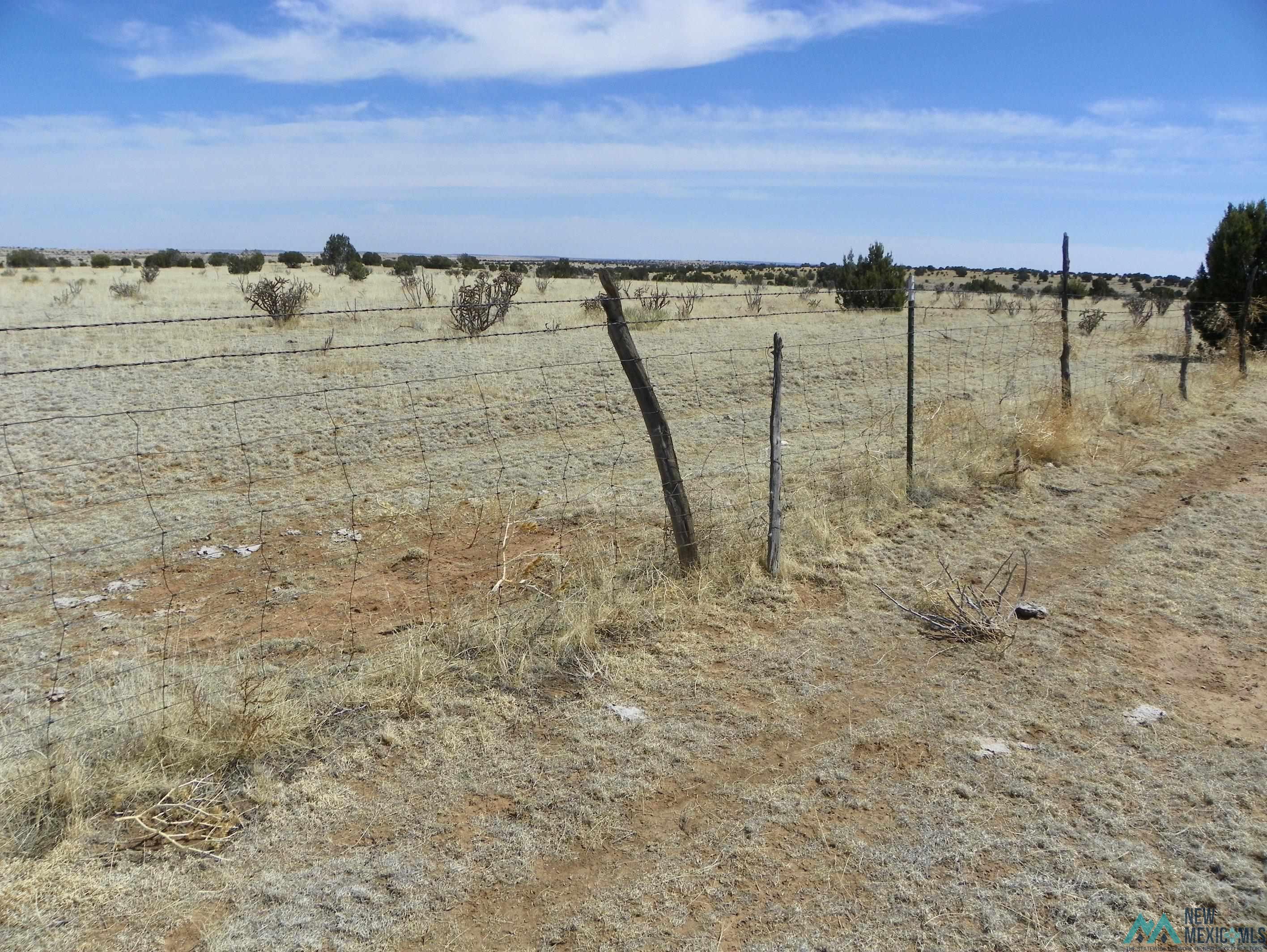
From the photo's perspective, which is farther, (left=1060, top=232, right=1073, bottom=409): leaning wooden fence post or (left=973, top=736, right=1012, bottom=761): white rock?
(left=1060, top=232, right=1073, bottom=409): leaning wooden fence post

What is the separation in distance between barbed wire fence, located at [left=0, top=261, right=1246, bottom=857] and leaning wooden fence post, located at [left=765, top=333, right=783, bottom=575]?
0.22 m

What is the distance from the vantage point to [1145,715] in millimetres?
4242

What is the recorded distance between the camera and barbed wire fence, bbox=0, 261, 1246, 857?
4527mm

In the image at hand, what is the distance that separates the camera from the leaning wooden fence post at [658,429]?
17.3 feet

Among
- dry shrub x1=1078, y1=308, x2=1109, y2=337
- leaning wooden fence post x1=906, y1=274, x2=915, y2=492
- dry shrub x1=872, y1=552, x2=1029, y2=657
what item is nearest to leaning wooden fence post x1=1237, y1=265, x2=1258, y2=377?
dry shrub x1=1078, y1=308, x2=1109, y2=337

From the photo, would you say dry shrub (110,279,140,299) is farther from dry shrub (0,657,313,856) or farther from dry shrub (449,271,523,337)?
dry shrub (0,657,313,856)

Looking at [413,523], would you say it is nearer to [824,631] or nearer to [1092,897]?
[824,631]

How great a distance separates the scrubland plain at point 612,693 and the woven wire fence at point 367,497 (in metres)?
0.05

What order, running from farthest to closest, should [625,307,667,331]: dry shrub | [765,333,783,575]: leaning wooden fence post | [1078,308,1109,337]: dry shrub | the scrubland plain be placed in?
[625,307,667,331]: dry shrub
[1078,308,1109,337]: dry shrub
[765,333,783,575]: leaning wooden fence post
the scrubland plain

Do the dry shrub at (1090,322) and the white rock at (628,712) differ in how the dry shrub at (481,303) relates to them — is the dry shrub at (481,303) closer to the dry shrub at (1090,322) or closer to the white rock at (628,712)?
the white rock at (628,712)

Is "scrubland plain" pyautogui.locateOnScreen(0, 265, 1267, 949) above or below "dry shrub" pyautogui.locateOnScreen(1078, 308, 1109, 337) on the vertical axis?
below

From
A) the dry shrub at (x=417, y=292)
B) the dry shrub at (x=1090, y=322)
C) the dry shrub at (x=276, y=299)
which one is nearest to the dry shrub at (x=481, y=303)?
the dry shrub at (x=417, y=292)

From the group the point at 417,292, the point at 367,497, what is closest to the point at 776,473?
the point at 367,497

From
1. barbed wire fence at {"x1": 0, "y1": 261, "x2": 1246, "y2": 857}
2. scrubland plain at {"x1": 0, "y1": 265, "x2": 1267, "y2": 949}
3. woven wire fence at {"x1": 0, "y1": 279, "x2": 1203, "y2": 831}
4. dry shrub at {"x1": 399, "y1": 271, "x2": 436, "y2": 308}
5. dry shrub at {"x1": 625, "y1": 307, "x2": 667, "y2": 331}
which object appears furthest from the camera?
dry shrub at {"x1": 399, "y1": 271, "x2": 436, "y2": 308}
